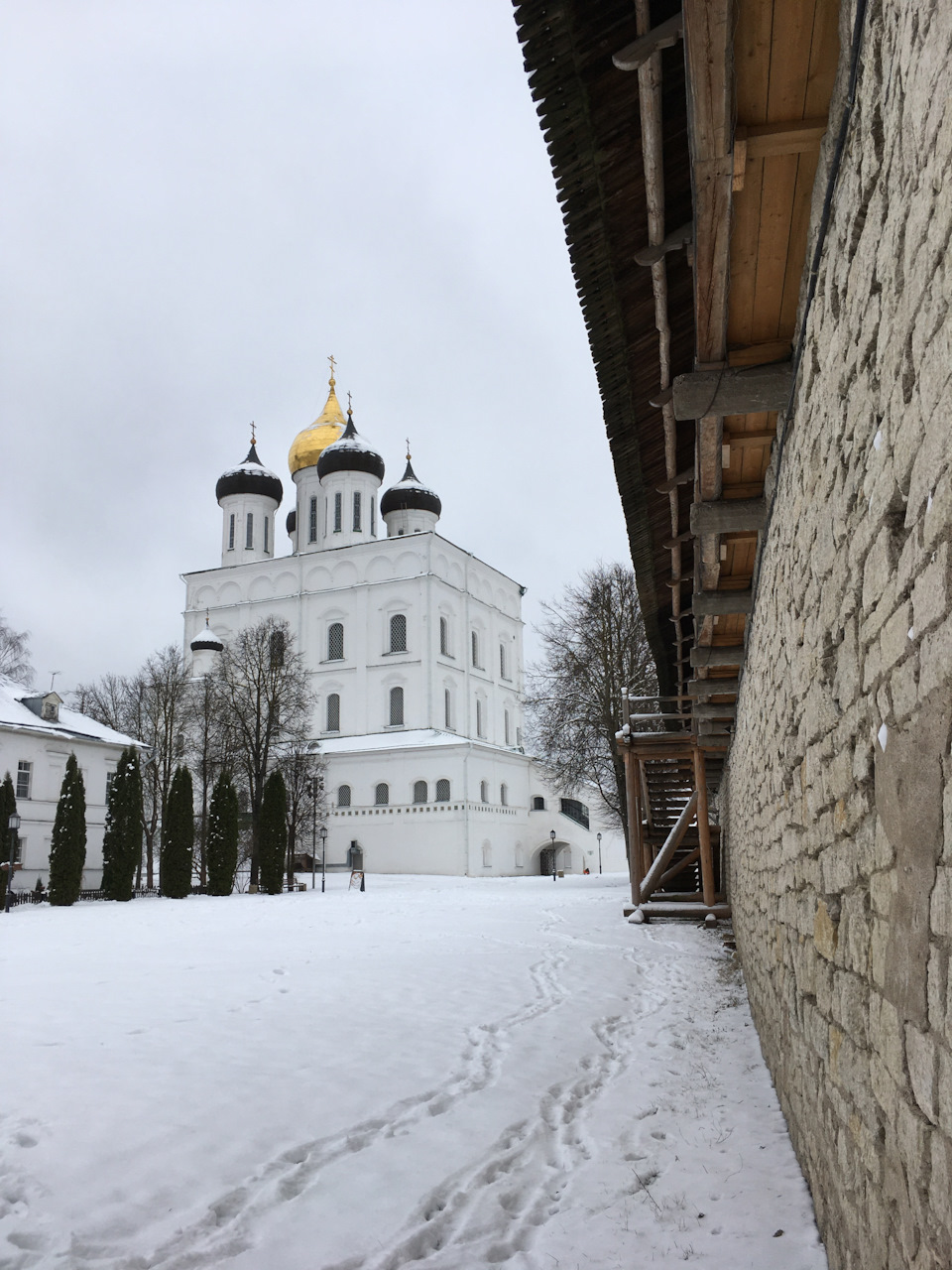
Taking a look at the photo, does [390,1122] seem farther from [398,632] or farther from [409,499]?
[409,499]

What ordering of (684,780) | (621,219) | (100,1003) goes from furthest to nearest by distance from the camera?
(684,780), (100,1003), (621,219)

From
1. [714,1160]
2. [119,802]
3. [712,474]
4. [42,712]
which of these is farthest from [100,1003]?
[42,712]

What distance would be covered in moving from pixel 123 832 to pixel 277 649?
10.0 meters

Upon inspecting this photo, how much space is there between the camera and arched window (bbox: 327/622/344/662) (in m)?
48.7

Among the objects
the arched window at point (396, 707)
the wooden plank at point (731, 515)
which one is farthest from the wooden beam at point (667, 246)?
the arched window at point (396, 707)

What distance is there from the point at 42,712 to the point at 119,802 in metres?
6.52

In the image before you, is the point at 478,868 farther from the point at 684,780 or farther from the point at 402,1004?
the point at 402,1004

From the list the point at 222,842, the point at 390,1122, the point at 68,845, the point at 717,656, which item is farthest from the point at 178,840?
the point at 390,1122

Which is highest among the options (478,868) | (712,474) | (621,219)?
(621,219)

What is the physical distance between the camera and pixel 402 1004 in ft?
28.4

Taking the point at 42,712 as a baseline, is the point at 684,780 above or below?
below

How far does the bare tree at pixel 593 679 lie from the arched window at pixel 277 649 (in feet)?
35.4

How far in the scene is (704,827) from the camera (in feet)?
52.1

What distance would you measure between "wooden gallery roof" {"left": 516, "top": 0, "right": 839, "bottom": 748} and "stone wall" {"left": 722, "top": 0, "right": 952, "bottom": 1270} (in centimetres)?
41
